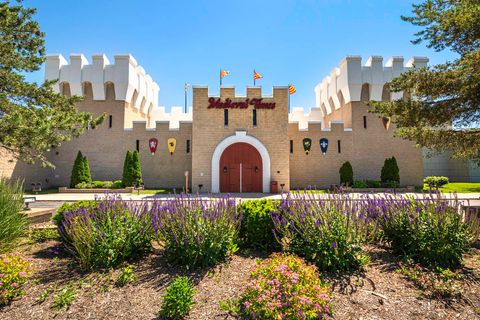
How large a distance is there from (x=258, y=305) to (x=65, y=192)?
81.8ft

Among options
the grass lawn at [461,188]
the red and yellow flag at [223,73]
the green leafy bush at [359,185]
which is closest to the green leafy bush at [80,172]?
the red and yellow flag at [223,73]

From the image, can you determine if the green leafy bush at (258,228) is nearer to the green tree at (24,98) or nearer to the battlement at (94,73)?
the green tree at (24,98)

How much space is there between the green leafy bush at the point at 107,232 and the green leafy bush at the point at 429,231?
16.8 ft

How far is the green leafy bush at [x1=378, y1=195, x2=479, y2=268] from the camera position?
5.05m

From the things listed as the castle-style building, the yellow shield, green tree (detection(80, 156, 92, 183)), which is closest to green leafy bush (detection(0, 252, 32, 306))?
the castle-style building

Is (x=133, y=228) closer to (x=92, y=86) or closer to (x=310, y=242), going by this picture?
(x=310, y=242)

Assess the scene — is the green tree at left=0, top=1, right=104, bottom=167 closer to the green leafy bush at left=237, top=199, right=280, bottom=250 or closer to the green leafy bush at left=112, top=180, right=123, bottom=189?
the green leafy bush at left=237, top=199, right=280, bottom=250

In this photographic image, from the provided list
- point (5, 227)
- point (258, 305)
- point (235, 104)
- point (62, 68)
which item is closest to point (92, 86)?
point (62, 68)

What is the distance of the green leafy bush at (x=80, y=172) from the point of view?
24406 millimetres

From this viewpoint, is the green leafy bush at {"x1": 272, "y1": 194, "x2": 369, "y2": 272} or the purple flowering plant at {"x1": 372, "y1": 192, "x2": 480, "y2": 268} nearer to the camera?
the green leafy bush at {"x1": 272, "y1": 194, "x2": 369, "y2": 272}

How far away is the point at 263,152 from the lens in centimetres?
2316

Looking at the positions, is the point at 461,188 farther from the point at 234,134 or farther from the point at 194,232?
the point at 194,232

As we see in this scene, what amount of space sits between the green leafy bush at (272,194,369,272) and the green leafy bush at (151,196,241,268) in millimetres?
1127

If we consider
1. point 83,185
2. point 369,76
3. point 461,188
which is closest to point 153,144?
point 83,185
